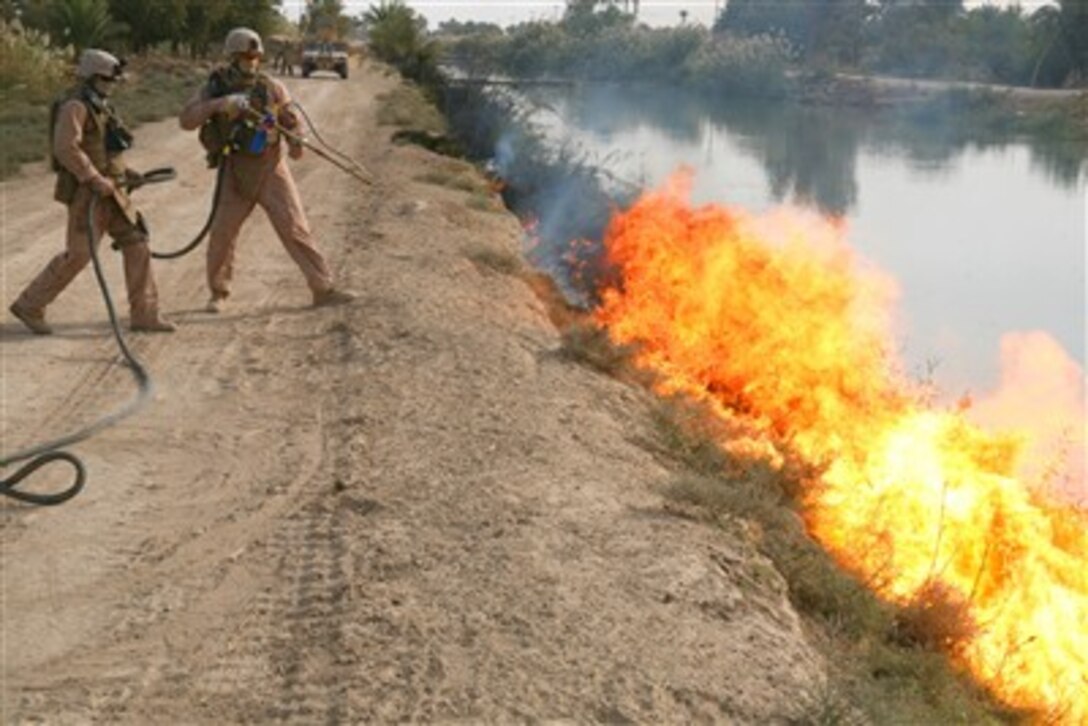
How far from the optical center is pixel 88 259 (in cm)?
846

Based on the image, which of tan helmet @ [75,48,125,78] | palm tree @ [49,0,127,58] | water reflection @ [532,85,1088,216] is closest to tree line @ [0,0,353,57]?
palm tree @ [49,0,127,58]

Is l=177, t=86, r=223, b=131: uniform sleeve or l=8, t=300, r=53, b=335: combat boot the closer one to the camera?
l=8, t=300, r=53, b=335: combat boot

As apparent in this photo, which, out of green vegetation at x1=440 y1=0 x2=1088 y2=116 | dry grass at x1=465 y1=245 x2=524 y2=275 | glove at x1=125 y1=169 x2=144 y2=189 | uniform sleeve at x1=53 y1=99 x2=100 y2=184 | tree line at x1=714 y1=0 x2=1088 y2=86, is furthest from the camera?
tree line at x1=714 y1=0 x2=1088 y2=86

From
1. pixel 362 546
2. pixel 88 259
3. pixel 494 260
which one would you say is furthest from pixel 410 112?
pixel 362 546

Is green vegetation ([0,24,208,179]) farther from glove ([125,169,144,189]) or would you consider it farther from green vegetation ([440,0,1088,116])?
green vegetation ([440,0,1088,116])

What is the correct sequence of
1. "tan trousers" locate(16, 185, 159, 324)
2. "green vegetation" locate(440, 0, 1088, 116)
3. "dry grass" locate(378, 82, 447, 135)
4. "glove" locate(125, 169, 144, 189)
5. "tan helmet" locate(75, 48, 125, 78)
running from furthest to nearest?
"green vegetation" locate(440, 0, 1088, 116) < "dry grass" locate(378, 82, 447, 135) < "glove" locate(125, 169, 144, 189) < "tan trousers" locate(16, 185, 159, 324) < "tan helmet" locate(75, 48, 125, 78)

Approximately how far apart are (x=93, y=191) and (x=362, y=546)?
3.99 metres

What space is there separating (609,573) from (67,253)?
4.99m

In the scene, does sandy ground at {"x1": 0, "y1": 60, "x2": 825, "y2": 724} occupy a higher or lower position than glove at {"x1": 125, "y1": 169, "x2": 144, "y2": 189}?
lower

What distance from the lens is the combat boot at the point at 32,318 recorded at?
335 inches

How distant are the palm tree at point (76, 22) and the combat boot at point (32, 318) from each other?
2557 cm

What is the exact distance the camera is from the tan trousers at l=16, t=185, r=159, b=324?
8.31 metres

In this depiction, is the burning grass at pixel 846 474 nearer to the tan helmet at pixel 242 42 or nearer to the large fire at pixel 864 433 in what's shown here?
the large fire at pixel 864 433

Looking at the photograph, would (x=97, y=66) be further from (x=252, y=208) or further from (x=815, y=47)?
(x=815, y=47)
